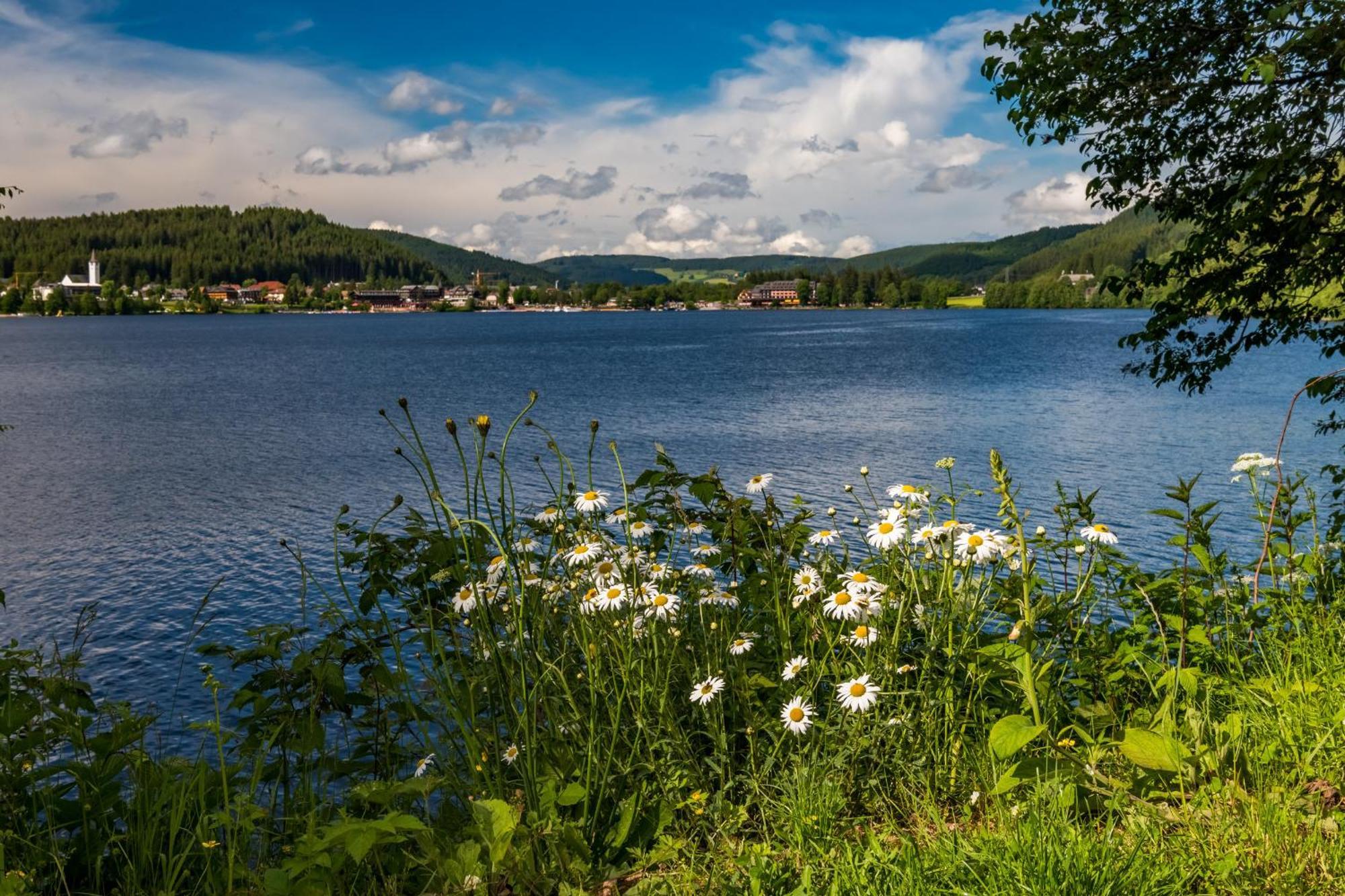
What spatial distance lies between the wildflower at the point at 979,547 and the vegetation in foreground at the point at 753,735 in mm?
19

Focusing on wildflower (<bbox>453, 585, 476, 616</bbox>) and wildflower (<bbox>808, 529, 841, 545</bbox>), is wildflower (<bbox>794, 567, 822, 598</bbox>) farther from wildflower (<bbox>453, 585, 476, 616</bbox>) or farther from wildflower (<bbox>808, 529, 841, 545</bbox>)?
wildflower (<bbox>453, 585, 476, 616</bbox>)

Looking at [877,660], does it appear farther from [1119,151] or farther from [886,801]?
[1119,151]

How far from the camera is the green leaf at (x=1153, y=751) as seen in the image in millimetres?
3439

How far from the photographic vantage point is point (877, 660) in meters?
4.21

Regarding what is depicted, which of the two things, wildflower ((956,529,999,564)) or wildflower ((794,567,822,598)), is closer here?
wildflower ((956,529,999,564))

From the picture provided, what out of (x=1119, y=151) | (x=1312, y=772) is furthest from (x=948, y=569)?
(x=1119, y=151)

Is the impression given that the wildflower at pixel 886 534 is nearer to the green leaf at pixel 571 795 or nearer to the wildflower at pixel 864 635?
the wildflower at pixel 864 635

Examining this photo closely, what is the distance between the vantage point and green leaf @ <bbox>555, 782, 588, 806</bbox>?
3492 millimetres

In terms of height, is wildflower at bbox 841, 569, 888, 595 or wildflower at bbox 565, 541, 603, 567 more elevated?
wildflower at bbox 565, 541, 603, 567

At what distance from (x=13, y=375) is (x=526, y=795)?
72745 mm

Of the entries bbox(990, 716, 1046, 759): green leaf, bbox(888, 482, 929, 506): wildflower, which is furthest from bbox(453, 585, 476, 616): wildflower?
bbox(990, 716, 1046, 759): green leaf

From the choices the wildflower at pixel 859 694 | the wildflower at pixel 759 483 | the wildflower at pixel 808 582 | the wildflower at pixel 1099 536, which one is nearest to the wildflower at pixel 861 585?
the wildflower at pixel 808 582

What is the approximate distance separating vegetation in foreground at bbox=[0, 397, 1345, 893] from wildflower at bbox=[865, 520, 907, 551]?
0.01 meters

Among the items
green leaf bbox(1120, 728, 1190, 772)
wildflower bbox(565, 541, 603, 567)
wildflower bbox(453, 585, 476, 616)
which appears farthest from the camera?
wildflower bbox(565, 541, 603, 567)
